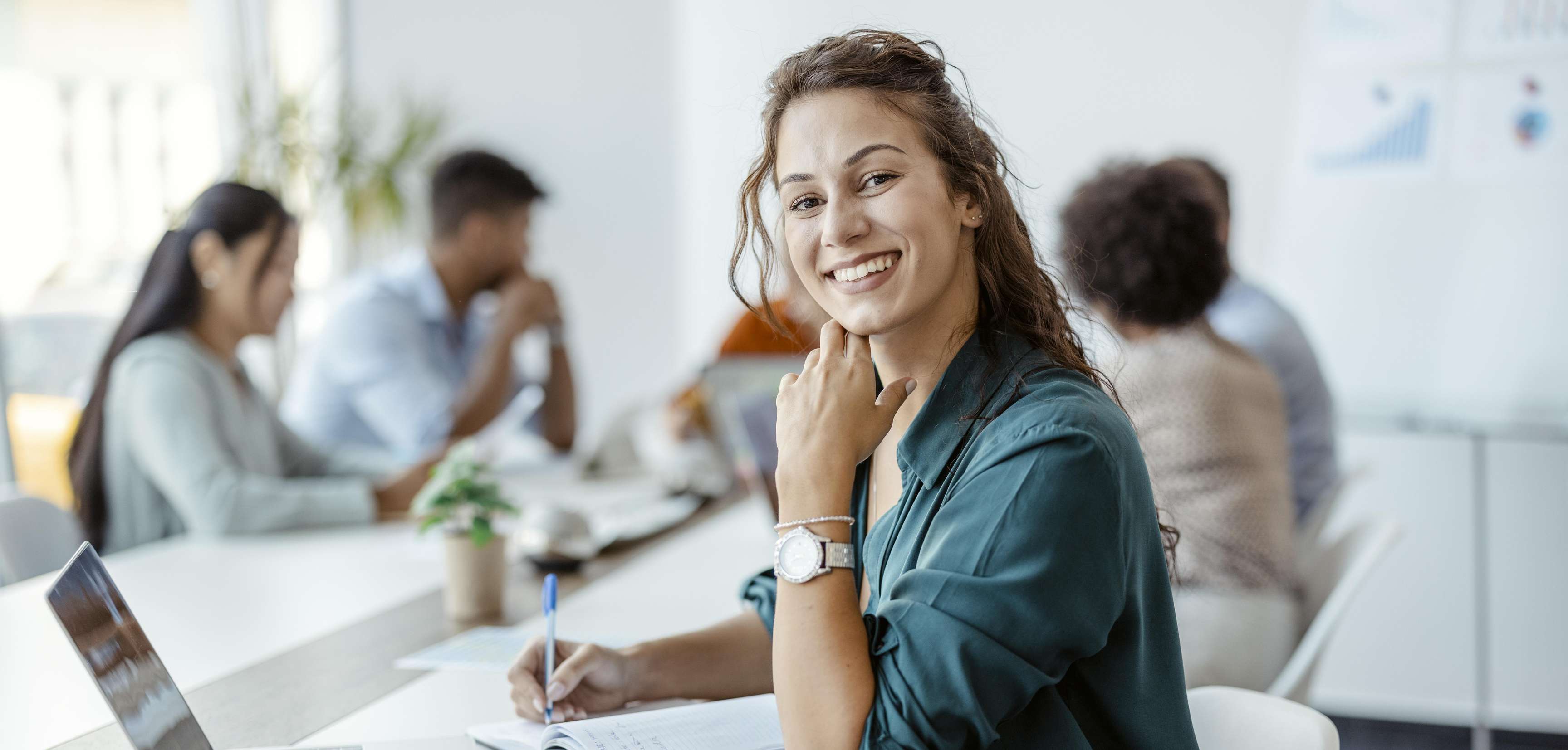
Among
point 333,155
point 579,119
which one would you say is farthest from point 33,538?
point 579,119

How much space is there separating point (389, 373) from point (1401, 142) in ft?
9.39

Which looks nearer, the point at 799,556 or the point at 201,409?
the point at 799,556

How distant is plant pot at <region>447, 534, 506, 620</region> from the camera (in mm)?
1754

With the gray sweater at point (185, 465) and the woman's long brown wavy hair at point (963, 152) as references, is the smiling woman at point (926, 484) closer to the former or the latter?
the woman's long brown wavy hair at point (963, 152)

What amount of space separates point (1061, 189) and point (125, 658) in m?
3.29

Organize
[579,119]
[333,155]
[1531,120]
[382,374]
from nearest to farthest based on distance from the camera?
[1531,120]
[382,374]
[333,155]
[579,119]

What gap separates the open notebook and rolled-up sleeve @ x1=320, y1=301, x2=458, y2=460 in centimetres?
206

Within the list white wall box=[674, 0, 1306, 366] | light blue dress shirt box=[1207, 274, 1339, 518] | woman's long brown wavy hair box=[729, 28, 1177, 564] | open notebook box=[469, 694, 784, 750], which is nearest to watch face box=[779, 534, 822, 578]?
open notebook box=[469, 694, 784, 750]

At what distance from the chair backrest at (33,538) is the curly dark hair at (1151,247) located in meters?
1.94

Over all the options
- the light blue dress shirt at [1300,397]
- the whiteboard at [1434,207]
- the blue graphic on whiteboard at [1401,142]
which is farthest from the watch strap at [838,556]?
the blue graphic on whiteboard at [1401,142]

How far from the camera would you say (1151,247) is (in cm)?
225

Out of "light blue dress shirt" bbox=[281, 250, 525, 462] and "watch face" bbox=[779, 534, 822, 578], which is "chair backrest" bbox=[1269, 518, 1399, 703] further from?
"light blue dress shirt" bbox=[281, 250, 525, 462]

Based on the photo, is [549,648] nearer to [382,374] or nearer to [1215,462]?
[1215,462]

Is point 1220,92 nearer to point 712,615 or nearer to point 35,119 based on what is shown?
point 712,615
